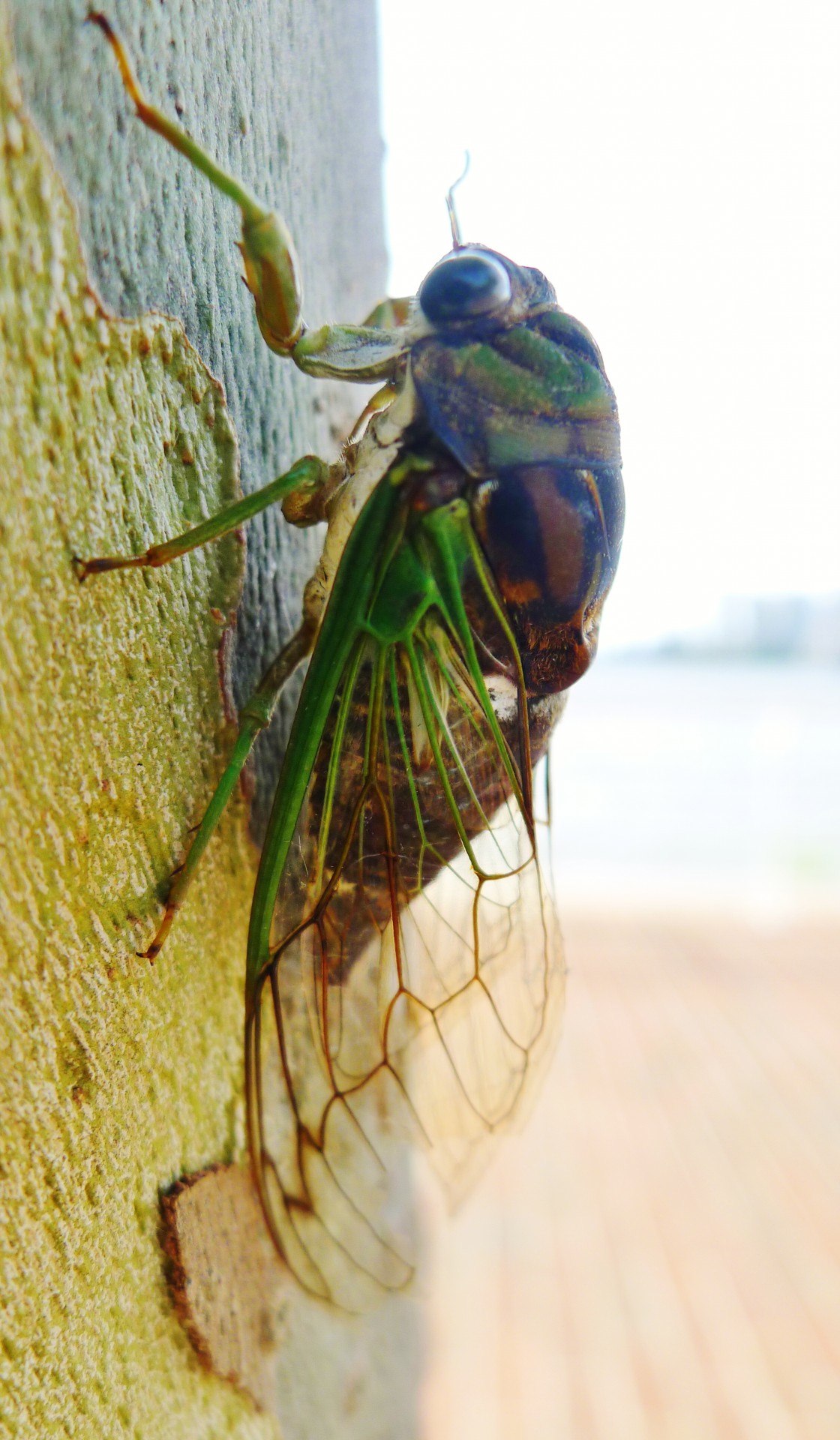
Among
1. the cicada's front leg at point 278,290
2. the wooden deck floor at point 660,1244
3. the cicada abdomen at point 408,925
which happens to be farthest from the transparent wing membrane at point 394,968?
the wooden deck floor at point 660,1244

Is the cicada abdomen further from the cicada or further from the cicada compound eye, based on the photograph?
the cicada compound eye

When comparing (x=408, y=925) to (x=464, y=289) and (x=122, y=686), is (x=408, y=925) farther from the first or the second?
(x=464, y=289)

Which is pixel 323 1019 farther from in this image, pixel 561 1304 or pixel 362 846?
pixel 561 1304

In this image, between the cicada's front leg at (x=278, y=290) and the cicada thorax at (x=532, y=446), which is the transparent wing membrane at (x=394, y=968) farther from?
the cicada's front leg at (x=278, y=290)

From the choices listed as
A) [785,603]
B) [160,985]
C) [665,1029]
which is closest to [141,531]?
[160,985]

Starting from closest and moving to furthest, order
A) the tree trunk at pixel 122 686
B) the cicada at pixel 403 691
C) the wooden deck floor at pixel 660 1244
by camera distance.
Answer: the tree trunk at pixel 122 686, the cicada at pixel 403 691, the wooden deck floor at pixel 660 1244

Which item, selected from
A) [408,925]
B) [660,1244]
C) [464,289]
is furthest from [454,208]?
[660,1244]
